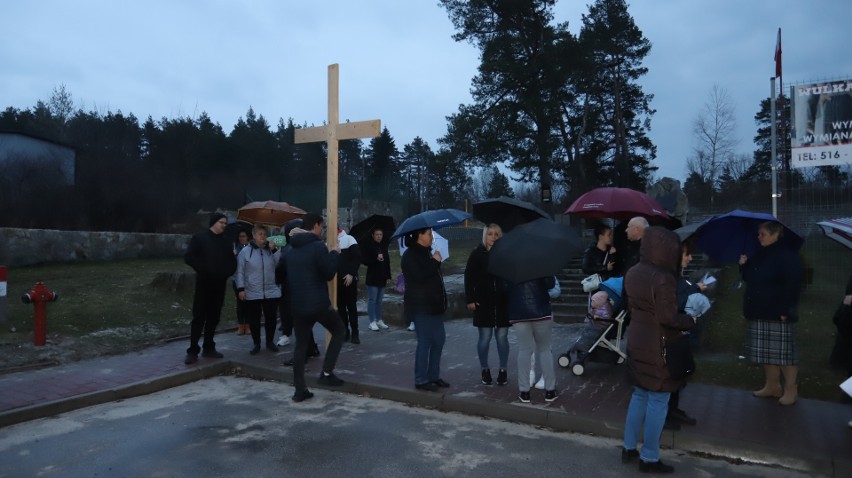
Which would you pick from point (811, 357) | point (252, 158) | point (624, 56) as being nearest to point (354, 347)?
point (811, 357)

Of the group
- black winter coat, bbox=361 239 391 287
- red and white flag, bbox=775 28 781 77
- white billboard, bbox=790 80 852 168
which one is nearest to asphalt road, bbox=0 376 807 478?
black winter coat, bbox=361 239 391 287

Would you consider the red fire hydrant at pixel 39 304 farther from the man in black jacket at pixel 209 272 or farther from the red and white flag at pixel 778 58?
the red and white flag at pixel 778 58

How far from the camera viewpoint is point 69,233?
1460cm

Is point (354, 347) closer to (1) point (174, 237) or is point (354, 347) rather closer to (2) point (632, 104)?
(1) point (174, 237)

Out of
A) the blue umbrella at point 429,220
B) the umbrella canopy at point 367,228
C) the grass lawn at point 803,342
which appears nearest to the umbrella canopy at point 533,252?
the blue umbrella at point 429,220

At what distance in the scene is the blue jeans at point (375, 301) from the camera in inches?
386

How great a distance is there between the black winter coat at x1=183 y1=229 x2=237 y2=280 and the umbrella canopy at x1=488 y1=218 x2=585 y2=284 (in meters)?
3.73

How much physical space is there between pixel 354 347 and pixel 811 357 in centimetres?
607

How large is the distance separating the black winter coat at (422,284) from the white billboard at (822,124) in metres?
6.31

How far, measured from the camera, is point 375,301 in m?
9.98

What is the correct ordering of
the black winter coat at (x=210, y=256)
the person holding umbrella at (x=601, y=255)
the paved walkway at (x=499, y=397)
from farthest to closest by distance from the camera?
the black winter coat at (x=210, y=256)
the person holding umbrella at (x=601, y=255)
the paved walkway at (x=499, y=397)

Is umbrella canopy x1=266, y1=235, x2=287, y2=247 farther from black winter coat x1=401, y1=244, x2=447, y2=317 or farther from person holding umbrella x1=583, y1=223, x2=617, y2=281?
person holding umbrella x1=583, y1=223, x2=617, y2=281

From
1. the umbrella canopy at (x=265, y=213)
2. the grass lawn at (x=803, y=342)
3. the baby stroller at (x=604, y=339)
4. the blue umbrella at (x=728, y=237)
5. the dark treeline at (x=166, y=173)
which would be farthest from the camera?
the dark treeline at (x=166, y=173)

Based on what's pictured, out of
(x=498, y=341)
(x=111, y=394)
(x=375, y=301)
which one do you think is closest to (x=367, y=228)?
(x=375, y=301)
